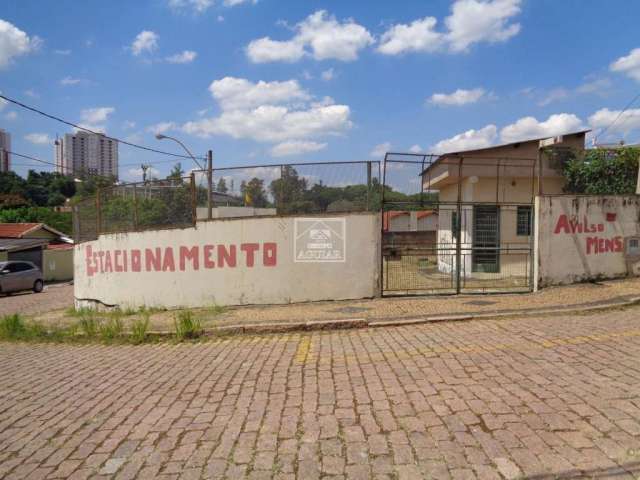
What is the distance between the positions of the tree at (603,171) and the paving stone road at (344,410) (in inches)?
377

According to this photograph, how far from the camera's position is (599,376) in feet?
14.7

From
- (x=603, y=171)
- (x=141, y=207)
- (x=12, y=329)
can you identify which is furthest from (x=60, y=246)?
(x=603, y=171)

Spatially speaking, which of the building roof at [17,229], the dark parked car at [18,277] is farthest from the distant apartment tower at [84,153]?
the dark parked car at [18,277]

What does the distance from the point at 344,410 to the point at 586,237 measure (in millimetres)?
8998

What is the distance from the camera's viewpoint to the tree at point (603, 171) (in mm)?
14469

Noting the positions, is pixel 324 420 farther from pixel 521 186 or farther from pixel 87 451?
pixel 521 186

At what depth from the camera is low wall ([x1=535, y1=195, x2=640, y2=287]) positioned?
33.5 feet

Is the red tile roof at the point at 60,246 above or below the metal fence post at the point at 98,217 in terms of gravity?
below

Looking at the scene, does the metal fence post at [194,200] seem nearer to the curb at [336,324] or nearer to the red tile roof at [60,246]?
the curb at [336,324]

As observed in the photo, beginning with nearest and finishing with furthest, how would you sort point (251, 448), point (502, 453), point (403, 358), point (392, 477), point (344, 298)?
point (392, 477)
point (502, 453)
point (251, 448)
point (403, 358)
point (344, 298)

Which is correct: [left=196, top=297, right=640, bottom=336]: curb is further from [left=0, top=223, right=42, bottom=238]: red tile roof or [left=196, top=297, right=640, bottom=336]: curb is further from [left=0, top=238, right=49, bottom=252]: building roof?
[left=0, top=223, right=42, bottom=238]: red tile roof

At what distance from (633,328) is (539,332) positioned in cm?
138

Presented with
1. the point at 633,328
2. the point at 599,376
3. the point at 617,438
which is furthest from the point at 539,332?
the point at 617,438

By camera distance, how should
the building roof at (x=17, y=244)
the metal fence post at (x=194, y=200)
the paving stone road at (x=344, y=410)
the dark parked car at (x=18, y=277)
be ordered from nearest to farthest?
the paving stone road at (x=344, y=410)
the metal fence post at (x=194, y=200)
the dark parked car at (x=18, y=277)
the building roof at (x=17, y=244)
